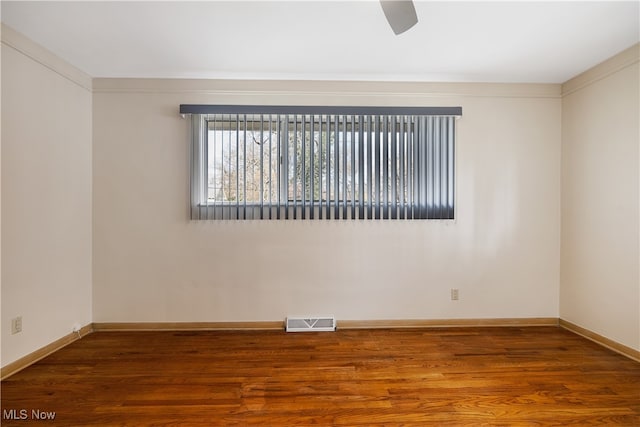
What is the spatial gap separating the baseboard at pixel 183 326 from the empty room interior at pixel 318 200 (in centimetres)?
2

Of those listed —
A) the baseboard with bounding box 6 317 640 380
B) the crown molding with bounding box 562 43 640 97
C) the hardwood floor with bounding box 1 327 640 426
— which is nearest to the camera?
the hardwood floor with bounding box 1 327 640 426

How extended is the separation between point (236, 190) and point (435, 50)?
209 centimetres

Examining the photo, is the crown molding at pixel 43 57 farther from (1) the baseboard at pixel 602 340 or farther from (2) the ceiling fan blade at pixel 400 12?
(1) the baseboard at pixel 602 340

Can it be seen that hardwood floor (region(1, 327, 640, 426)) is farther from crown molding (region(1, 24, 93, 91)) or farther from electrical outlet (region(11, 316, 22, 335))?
crown molding (region(1, 24, 93, 91))

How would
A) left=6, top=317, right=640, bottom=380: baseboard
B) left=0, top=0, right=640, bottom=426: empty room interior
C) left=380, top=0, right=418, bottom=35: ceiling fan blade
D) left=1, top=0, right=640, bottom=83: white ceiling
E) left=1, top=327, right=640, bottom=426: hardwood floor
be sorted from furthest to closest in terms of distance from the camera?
left=6, top=317, right=640, bottom=380: baseboard < left=0, top=0, right=640, bottom=426: empty room interior < left=1, top=0, right=640, bottom=83: white ceiling < left=1, top=327, right=640, bottom=426: hardwood floor < left=380, top=0, right=418, bottom=35: ceiling fan blade

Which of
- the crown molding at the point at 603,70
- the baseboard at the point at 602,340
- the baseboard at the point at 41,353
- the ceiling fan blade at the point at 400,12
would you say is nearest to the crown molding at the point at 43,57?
the baseboard at the point at 41,353

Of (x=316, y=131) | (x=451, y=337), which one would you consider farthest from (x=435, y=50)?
(x=451, y=337)

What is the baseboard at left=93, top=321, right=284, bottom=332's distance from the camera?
3164 mm

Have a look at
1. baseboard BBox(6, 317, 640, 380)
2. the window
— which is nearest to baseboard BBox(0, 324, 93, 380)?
baseboard BBox(6, 317, 640, 380)

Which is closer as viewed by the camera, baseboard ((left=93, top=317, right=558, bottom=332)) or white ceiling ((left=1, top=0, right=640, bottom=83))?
white ceiling ((left=1, top=0, right=640, bottom=83))

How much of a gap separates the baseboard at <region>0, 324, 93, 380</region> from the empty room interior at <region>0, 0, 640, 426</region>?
0.05ft

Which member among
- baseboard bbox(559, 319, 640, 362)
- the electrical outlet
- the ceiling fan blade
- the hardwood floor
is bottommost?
the hardwood floor

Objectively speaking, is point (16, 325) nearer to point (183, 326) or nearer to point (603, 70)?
point (183, 326)

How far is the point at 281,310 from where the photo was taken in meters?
3.23
